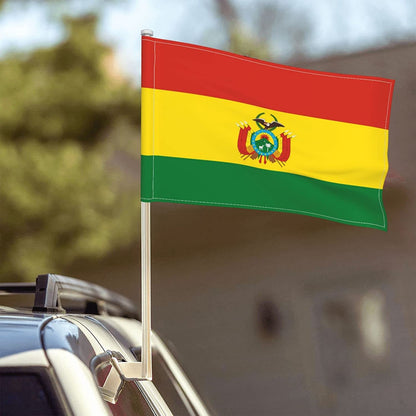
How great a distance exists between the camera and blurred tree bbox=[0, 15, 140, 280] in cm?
1033

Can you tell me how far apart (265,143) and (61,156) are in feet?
25.8

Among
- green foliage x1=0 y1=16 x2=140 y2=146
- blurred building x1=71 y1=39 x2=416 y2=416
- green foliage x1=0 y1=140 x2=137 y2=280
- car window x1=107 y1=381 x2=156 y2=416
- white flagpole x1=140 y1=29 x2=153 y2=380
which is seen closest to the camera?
car window x1=107 y1=381 x2=156 y2=416

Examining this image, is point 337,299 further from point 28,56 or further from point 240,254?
point 28,56

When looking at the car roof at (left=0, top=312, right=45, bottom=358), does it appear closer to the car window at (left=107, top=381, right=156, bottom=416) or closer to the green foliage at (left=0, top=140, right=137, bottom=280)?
the car window at (left=107, top=381, right=156, bottom=416)

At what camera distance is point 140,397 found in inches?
84.8

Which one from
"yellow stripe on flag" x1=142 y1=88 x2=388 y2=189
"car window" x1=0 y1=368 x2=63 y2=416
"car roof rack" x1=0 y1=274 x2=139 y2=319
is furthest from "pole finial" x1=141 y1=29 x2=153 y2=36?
"car window" x1=0 y1=368 x2=63 y2=416

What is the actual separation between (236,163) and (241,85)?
0.32 m

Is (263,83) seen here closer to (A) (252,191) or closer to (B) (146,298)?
(A) (252,191)

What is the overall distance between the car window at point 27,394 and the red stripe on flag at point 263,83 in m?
1.44

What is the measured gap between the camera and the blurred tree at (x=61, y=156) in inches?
407

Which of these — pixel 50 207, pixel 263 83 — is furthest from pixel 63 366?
pixel 50 207

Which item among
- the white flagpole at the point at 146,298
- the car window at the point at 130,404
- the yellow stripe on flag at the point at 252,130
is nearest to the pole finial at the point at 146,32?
the white flagpole at the point at 146,298

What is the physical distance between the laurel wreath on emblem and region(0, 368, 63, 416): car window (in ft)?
5.38

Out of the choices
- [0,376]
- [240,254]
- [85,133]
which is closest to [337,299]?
[240,254]
